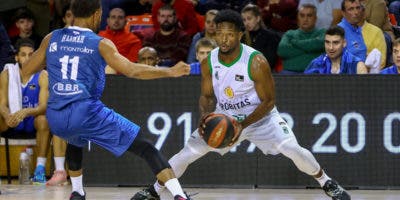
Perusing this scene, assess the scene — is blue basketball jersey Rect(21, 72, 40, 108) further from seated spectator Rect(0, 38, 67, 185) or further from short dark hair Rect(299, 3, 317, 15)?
short dark hair Rect(299, 3, 317, 15)

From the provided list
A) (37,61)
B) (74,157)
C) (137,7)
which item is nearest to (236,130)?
(74,157)

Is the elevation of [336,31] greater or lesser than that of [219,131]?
greater

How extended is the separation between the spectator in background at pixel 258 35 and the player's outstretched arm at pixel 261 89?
418cm

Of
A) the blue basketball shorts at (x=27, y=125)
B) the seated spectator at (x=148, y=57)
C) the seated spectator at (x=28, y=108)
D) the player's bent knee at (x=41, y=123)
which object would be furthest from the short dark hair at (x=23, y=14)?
the seated spectator at (x=148, y=57)

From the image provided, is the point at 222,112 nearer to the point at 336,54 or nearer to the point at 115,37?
the point at 336,54

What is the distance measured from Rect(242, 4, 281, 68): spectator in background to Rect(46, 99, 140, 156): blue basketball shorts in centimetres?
522

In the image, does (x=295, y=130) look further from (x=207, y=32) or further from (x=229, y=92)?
(x=229, y=92)

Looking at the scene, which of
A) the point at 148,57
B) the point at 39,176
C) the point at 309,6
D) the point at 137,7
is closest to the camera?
the point at 39,176

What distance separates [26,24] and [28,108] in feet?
8.41

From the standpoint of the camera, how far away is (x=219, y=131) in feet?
30.4

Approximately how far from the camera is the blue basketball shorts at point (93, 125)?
8867mm

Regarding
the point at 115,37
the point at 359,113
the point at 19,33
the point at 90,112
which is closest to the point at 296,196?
the point at 359,113

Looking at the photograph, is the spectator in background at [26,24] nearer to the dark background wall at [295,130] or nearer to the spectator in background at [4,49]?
the spectator in background at [4,49]

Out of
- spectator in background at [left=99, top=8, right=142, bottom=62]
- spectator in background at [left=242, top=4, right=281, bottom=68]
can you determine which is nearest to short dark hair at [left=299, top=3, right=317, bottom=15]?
spectator in background at [left=242, top=4, right=281, bottom=68]
